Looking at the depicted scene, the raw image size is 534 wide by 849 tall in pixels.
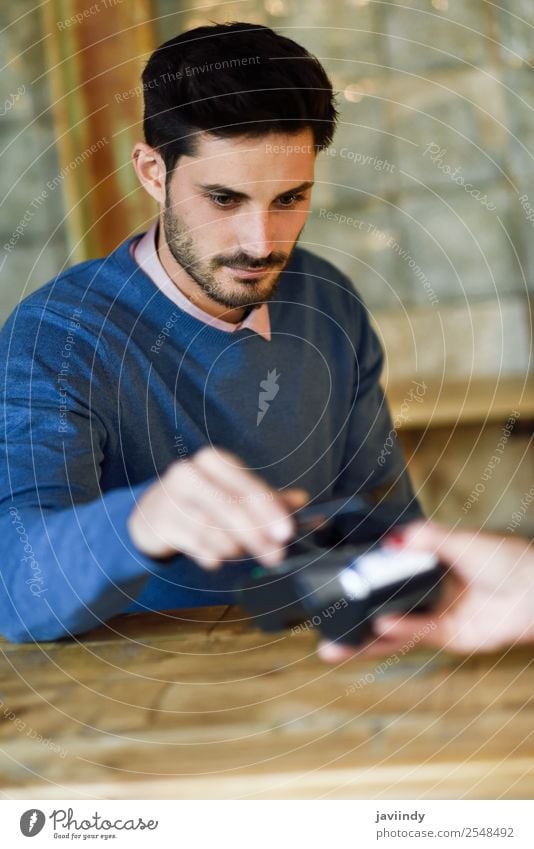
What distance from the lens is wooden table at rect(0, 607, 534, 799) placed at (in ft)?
1.01

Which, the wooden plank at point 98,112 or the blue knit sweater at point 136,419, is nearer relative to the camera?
the blue knit sweater at point 136,419

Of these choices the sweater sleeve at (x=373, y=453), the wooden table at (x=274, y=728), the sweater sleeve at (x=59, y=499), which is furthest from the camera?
the sweater sleeve at (x=373, y=453)

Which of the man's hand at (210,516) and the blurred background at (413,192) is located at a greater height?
the blurred background at (413,192)

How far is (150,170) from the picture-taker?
506mm

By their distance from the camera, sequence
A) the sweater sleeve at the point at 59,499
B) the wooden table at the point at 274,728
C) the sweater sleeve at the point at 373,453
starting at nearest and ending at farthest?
the wooden table at the point at 274,728 → the sweater sleeve at the point at 59,499 → the sweater sleeve at the point at 373,453

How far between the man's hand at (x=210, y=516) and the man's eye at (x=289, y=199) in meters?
0.14

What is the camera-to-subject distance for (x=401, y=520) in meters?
0.53

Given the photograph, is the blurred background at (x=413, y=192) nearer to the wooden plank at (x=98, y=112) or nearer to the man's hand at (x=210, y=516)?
the wooden plank at (x=98, y=112)

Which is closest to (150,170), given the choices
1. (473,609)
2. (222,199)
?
(222,199)

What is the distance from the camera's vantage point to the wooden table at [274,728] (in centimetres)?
31

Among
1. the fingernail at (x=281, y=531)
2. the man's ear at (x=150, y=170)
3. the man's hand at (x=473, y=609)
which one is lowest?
the man's hand at (x=473, y=609)

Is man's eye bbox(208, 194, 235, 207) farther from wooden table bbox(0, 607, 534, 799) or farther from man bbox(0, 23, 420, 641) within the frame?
wooden table bbox(0, 607, 534, 799)

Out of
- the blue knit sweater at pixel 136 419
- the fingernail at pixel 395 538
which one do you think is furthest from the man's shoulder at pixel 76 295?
the fingernail at pixel 395 538
